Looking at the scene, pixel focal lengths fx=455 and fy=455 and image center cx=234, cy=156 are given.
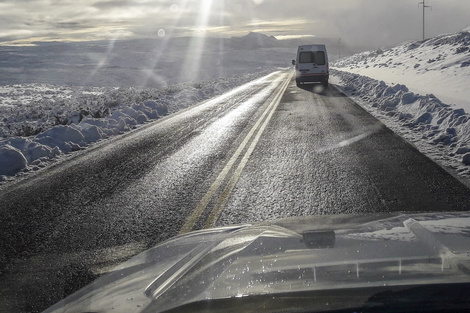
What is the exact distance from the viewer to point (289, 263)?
2395 millimetres

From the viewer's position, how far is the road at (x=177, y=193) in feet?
14.5

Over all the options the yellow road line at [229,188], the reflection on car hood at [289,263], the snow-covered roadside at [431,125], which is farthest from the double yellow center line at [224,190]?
the snow-covered roadside at [431,125]

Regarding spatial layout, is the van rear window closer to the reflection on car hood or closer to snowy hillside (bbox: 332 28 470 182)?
snowy hillside (bbox: 332 28 470 182)

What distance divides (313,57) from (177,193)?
22.2 m

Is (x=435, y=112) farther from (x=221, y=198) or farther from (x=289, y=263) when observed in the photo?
(x=289, y=263)

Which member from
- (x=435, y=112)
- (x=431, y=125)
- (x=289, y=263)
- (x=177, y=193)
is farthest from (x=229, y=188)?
(x=435, y=112)

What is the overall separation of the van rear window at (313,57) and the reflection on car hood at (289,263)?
24.5m

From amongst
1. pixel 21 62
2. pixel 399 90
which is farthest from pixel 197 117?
pixel 21 62

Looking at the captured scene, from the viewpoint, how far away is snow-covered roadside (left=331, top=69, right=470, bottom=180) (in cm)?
820

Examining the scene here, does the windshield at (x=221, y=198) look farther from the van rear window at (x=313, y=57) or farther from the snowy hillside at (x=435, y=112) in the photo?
the van rear window at (x=313, y=57)

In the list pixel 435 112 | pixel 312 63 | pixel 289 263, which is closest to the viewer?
pixel 289 263

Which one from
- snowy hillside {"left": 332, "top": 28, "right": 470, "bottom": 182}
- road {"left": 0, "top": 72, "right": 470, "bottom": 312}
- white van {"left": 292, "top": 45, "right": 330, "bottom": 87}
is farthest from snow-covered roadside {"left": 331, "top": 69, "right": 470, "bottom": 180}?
white van {"left": 292, "top": 45, "right": 330, "bottom": 87}

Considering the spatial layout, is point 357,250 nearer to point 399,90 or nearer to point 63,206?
point 63,206

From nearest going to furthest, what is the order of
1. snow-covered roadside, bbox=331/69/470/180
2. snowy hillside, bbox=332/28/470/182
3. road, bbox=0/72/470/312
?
road, bbox=0/72/470/312
snow-covered roadside, bbox=331/69/470/180
snowy hillside, bbox=332/28/470/182
